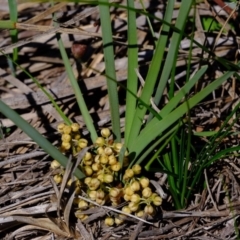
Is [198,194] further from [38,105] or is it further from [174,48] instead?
[38,105]

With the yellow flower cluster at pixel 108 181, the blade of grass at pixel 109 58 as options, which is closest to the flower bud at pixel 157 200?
the yellow flower cluster at pixel 108 181

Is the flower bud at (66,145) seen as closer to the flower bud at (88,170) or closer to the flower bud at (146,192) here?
the flower bud at (88,170)

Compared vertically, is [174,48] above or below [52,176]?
above

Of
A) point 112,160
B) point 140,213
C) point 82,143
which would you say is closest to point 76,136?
point 82,143

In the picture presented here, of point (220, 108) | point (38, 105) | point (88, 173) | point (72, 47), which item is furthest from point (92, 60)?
point (88, 173)

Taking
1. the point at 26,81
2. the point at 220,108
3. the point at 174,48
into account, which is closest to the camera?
the point at 174,48
